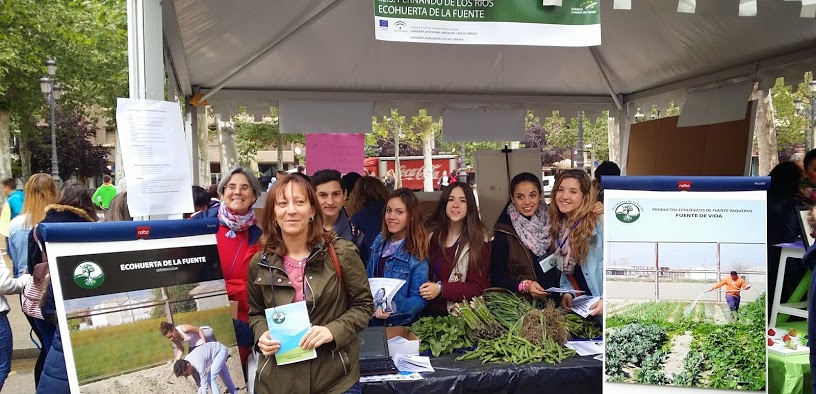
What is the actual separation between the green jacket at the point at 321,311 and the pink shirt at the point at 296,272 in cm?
2

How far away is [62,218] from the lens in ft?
11.3

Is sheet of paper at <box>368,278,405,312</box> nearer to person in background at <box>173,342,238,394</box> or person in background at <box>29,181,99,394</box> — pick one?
person in background at <box>173,342,238,394</box>

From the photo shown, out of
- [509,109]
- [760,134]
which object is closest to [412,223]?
[509,109]

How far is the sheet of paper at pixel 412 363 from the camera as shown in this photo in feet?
8.94

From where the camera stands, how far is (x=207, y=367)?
213 cm

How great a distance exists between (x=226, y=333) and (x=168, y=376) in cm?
26

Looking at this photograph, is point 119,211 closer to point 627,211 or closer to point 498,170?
point 627,211

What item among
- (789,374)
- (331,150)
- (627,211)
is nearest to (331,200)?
(627,211)

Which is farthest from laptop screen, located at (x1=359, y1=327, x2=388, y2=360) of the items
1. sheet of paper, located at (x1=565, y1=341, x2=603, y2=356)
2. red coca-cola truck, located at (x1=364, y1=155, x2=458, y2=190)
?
red coca-cola truck, located at (x1=364, y1=155, x2=458, y2=190)

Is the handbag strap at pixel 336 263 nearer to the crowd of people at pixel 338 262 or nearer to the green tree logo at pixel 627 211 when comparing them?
the crowd of people at pixel 338 262

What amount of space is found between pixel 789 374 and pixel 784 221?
3.76ft

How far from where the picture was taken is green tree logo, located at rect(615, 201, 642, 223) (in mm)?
2418

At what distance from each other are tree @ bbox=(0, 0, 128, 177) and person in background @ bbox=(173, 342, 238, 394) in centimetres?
977

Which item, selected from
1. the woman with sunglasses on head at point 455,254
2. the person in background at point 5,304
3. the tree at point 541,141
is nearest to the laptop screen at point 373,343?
the woman with sunglasses on head at point 455,254
